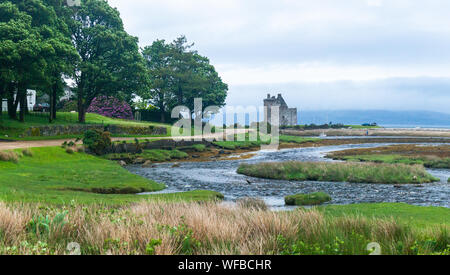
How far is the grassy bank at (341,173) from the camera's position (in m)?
33.2

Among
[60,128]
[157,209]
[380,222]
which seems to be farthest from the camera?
[60,128]

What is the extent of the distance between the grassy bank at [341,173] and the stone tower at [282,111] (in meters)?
101

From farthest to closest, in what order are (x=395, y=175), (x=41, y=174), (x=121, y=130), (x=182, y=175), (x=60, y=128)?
(x=121, y=130) → (x=60, y=128) → (x=182, y=175) → (x=395, y=175) → (x=41, y=174)

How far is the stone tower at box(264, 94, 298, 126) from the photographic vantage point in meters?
141

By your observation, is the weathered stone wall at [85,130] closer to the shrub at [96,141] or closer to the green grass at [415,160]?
the shrub at [96,141]

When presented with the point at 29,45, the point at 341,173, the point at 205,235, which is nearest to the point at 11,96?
the point at 29,45

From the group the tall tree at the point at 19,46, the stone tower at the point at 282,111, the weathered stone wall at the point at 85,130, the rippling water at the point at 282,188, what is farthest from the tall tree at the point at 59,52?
the stone tower at the point at 282,111

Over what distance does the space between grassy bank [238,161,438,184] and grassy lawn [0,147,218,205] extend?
11.5 metres

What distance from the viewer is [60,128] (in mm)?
53406

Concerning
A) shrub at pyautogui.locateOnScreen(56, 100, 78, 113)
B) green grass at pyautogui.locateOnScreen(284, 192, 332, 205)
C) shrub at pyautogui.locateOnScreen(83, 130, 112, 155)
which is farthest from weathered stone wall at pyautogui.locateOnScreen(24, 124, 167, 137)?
green grass at pyautogui.locateOnScreen(284, 192, 332, 205)

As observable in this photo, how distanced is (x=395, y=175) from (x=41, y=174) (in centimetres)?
2603

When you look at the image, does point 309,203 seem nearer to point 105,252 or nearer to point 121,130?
point 105,252

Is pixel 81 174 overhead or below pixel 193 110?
below
